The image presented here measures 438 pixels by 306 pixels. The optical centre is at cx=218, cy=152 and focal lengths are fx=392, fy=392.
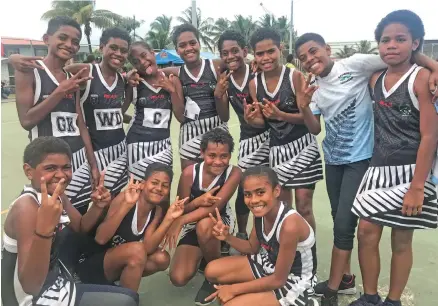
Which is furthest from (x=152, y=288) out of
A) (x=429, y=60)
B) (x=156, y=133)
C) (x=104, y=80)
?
(x=429, y=60)

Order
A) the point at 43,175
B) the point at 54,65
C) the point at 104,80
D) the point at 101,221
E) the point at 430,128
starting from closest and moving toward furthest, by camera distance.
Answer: the point at 43,175
the point at 430,128
the point at 101,221
the point at 54,65
the point at 104,80

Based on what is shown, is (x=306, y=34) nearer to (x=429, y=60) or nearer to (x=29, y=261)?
(x=429, y=60)

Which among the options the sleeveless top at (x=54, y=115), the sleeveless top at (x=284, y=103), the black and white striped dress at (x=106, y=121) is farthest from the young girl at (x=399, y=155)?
the sleeveless top at (x=54, y=115)

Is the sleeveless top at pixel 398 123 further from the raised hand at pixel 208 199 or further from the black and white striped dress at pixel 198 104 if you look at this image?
the black and white striped dress at pixel 198 104

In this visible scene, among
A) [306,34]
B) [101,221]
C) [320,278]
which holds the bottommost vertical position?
[320,278]

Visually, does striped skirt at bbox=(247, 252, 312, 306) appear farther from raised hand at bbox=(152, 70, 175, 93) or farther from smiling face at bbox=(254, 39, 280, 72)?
raised hand at bbox=(152, 70, 175, 93)

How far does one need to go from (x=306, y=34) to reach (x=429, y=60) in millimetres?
858

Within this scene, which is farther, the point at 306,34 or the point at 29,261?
the point at 306,34

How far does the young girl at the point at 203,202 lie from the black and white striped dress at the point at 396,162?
3.40ft

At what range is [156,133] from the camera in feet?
11.1

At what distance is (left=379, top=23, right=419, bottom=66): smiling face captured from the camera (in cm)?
229

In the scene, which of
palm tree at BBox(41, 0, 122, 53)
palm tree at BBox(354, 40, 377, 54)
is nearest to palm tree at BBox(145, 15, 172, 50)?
palm tree at BBox(41, 0, 122, 53)

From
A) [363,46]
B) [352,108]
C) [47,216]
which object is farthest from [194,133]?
[363,46]

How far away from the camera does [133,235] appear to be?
277 cm
